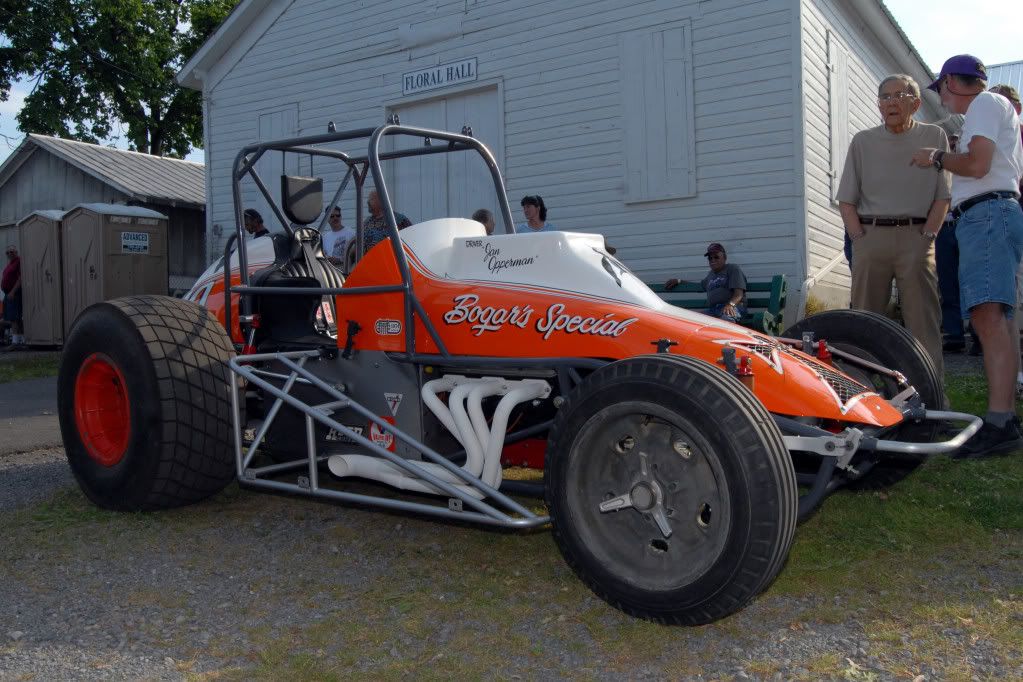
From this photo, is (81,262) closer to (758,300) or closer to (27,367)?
(27,367)

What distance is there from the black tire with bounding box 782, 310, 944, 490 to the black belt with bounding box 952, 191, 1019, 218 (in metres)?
1.15

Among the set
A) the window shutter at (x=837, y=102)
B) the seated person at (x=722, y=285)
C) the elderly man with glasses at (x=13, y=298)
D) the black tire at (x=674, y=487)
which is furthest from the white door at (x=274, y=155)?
the black tire at (x=674, y=487)

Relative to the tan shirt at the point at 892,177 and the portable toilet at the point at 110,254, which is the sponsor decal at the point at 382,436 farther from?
the portable toilet at the point at 110,254

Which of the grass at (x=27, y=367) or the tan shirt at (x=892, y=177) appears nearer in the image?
the tan shirt at (x=892, y=177)

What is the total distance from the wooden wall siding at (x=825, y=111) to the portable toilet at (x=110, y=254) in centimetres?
1093

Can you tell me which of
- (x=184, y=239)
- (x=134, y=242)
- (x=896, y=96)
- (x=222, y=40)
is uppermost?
(x=222, y=40)

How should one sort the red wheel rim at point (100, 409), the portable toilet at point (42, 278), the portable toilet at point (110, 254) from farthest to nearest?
1. the portable toilet at point (42, 278)
2. the portable toilet at point (110, 254)
3. the red wheel rim at point (100, 409)

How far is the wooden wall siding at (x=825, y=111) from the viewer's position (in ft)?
31.3

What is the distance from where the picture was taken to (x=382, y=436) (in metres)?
3.96

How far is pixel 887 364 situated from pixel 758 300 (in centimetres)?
533

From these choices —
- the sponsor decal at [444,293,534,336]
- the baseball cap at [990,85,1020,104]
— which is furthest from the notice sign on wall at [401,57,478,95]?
the sponsor decal at [444,293,534,336]

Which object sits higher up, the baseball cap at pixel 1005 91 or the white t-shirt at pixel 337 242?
the baseball cap at pixel 1005 91

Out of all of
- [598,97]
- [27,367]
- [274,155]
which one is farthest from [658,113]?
[27,367]

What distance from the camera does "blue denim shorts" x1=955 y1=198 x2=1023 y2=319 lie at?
4.61 m
